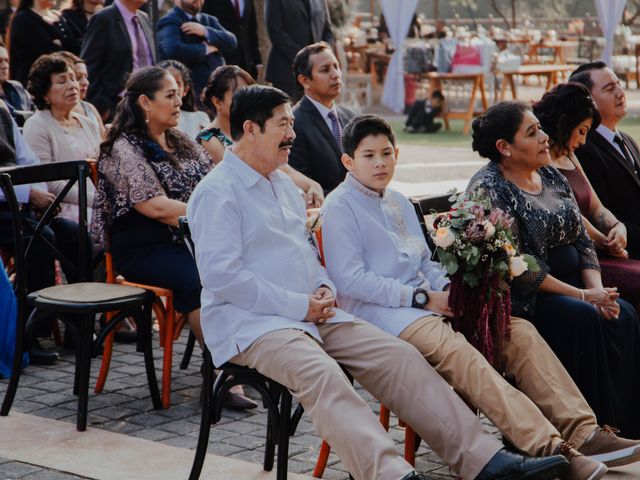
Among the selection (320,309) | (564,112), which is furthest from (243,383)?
(564,112)

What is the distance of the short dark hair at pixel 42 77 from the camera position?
21.5 ft

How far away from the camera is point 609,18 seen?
19.4m

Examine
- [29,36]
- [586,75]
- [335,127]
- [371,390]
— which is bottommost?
[371,390]

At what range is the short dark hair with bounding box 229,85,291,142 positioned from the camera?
425 centimetres

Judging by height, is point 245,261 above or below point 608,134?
below

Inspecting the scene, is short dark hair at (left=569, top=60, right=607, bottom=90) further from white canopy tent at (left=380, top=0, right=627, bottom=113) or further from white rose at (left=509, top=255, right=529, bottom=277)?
white canopy tent at (left=380, top=0, right=627, bottom=113)

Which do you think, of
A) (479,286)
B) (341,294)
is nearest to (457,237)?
(479,286)

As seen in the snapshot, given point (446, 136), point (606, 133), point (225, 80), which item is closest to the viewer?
point (606, 133)

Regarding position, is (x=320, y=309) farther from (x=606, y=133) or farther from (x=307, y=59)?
(x=307, y=59)

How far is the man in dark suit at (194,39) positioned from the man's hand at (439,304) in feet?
17.5

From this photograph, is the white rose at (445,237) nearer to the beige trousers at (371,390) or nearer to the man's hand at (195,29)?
the beige trousers at (371,390)

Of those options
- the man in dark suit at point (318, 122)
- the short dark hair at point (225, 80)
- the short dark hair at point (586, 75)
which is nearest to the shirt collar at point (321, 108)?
the man in dark suit at point (318, 122)

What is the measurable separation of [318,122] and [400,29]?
12.5 m

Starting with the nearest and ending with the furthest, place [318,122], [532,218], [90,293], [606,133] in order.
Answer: [532,218], [90,293], [606,133], [318,122]
